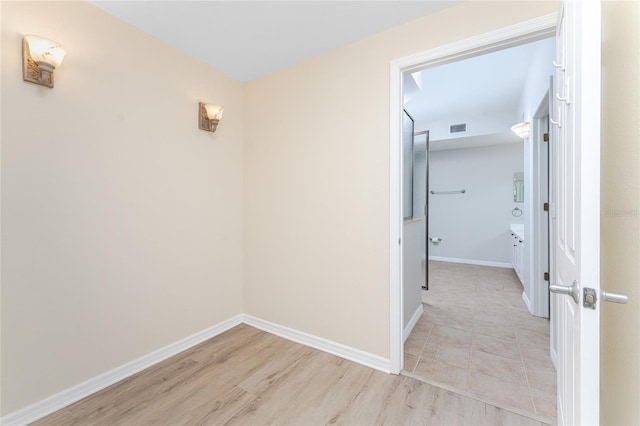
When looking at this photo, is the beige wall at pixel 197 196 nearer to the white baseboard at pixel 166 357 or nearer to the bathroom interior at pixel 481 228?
the white baseboard at pixel 166 357

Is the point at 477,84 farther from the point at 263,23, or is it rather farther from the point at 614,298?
the point at 614,298

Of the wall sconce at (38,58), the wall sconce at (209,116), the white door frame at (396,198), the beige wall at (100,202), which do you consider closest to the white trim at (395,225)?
the white door frame at (396,198)

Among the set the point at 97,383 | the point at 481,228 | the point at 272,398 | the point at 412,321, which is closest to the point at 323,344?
the point at 272,398

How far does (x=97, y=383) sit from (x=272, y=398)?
3.79ft

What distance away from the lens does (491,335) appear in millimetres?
2486

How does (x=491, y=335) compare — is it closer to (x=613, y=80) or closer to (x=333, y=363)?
(x=333, y=363)

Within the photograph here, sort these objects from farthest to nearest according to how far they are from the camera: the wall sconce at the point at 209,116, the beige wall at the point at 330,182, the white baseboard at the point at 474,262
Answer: the white baseboard at the point at 474,262, the wall sconce at the point at 209,116, the beige wall at the point at 330,182

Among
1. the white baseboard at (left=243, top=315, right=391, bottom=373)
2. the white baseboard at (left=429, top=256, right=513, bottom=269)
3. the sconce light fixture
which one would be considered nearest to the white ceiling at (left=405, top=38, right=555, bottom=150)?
the sconce light fixture

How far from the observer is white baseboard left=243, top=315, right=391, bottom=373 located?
2006mm

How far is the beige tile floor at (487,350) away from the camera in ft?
5.67

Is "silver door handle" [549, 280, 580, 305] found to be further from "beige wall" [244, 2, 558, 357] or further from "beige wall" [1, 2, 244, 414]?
"beige wall" [1, 2, 244, 414]

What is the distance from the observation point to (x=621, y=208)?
0.85 metres

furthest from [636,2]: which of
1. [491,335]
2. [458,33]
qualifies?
[491,335]

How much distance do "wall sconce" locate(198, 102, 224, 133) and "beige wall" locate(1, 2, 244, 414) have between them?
0.06 meters
